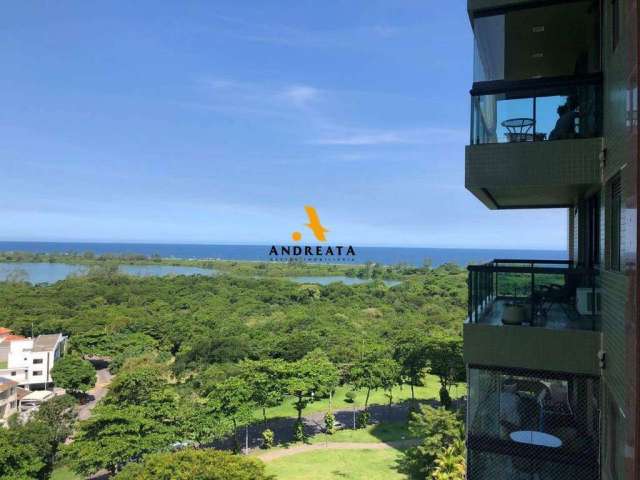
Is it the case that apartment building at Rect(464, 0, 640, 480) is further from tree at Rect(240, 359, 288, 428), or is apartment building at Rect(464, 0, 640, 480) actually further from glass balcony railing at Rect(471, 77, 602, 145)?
tree at Rect(240, 359, 288, 428)

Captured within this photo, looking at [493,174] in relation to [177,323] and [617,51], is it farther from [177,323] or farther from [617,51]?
[177,323]

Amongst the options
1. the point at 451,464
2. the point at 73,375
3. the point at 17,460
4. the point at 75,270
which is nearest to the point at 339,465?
the point at 451,464

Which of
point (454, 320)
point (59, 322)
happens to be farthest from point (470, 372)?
point (59, 322)

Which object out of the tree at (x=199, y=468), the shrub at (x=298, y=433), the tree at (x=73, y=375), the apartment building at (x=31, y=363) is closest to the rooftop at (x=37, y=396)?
→ the tree at (x=73, y=375)

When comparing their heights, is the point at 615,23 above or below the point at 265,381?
above

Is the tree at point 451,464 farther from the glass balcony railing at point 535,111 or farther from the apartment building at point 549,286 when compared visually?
the glass balcony railing at point 535,111

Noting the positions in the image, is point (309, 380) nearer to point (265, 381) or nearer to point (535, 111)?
point (265, 381)
